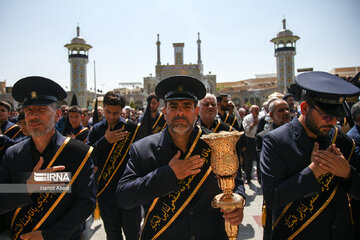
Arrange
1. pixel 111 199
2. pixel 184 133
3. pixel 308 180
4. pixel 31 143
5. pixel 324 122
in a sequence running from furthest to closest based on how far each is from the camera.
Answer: pixel 111 199 < pixel 31 143 < pixel 184 133 < pixel 324 122 < pixel 308 180

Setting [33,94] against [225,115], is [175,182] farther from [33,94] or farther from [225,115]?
[225,115]

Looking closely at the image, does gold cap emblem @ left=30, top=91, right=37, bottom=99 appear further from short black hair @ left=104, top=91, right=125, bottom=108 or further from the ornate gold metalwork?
the ornate gold metalwork

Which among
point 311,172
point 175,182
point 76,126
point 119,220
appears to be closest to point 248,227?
point 119,220

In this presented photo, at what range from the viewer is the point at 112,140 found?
121 inches

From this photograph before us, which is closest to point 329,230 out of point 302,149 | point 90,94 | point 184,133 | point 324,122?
point 302,149

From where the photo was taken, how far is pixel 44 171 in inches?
67.9

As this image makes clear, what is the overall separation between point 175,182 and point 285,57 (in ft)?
128

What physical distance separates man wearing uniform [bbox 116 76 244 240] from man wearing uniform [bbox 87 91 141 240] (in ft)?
4.09

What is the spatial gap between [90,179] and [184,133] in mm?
783

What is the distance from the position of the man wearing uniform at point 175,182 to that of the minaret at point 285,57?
37073 mm

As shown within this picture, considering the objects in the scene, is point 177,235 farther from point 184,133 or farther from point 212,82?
point 212,82

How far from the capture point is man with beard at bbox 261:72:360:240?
1509mm

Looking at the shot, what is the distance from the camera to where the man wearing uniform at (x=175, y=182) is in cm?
156

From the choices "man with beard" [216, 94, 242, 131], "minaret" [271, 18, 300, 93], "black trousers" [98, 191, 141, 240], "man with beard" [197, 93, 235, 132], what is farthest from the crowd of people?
"minaret" [271, 18, 300, 93]
